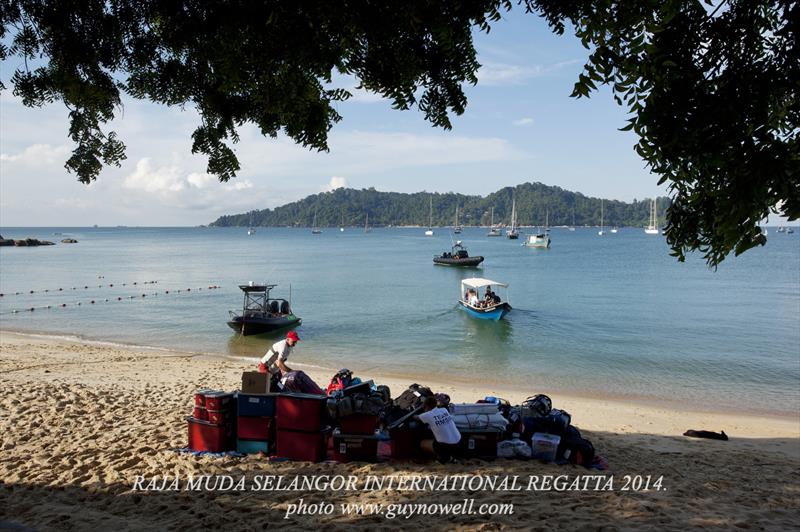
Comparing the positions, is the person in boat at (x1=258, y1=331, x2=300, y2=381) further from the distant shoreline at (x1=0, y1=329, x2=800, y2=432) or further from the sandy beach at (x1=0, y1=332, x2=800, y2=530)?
the distant shoreline at (x1=0, y1=329, x2=800, y2=432)

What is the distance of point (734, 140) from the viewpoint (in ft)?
8.60

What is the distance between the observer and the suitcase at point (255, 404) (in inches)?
299

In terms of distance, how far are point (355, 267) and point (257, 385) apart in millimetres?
61053

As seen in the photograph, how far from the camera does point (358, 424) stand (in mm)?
7508

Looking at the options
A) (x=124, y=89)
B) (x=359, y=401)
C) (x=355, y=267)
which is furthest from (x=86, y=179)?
(x=355, y=267)

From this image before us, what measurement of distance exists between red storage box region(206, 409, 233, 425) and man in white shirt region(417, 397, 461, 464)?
102 inches

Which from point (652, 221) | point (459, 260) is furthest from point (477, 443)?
point (652, 221)

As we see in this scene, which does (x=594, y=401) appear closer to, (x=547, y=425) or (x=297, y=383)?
(x=547, y=425)

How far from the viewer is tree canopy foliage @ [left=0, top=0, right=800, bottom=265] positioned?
8.67 feet

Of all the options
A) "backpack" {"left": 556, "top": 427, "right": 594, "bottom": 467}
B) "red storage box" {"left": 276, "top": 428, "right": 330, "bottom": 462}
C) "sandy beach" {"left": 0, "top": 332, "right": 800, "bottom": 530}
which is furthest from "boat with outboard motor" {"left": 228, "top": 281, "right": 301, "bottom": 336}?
"backpack" {"left": 556, "top": 427, "right": 594, "bottom": 467}

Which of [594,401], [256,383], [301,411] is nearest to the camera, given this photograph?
[301,411]

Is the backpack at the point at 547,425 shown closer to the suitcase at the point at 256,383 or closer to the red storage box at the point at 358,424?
the red storage box at the point at 358,424

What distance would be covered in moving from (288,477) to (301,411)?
0.82 m

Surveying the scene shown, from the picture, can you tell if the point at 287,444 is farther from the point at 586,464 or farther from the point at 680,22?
the point at 680,22
